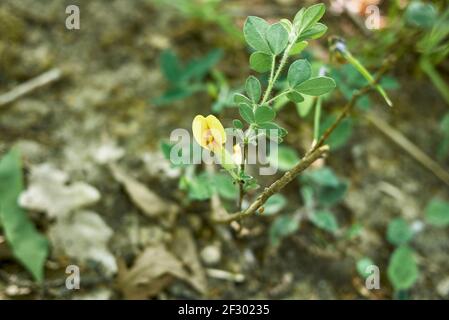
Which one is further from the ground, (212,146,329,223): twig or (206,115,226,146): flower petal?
(206,115,226,146): flower petal

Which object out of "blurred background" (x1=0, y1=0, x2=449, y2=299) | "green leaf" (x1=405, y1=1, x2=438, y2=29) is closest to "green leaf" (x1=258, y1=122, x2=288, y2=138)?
"blurred background" (x1=0, y1=0, x2=449, y2=299)

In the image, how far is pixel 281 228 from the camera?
1363 mm

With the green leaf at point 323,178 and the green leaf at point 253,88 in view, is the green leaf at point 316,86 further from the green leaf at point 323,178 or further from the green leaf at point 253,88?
the green leaf at point 323,178

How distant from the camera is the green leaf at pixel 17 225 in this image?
3.96 ft

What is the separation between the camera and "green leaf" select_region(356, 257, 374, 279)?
1346 mm

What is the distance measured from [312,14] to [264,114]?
0.67ft

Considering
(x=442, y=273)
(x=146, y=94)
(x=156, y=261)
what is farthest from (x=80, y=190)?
(x=442, y=273)

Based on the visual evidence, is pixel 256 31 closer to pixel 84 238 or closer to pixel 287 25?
pixel 287 25

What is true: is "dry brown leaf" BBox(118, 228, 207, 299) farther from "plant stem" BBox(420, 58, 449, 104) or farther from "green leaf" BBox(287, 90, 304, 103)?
"plant stem" BBox(420, 58, 449, 104)

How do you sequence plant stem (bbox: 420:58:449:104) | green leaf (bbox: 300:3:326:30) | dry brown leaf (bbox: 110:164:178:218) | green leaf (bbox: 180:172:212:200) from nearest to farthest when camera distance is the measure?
green leaf (bbox: 300:3:326:30) < green leaf (bbox: 180:172:212:200) < dry brown leaf (bbox: 110:164:178:218) < plant stem (bbox: 420:58:449:104)

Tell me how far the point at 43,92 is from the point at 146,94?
33 centimetres

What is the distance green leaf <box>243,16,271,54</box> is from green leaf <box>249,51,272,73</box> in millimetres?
15

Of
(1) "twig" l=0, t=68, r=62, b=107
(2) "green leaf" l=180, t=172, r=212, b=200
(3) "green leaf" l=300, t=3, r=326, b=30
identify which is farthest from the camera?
(1) "twig" l=0, t=68, r=62, b=107

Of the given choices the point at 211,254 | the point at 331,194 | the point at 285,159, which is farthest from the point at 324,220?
the point at 211,254
